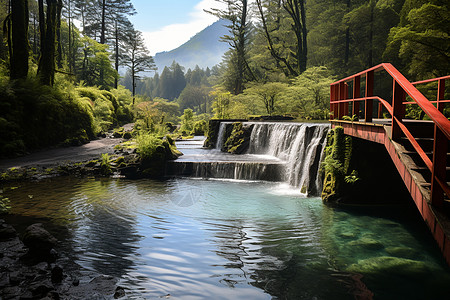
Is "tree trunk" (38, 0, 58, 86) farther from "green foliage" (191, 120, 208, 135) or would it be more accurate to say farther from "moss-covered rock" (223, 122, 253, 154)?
"green foliage" (191, 120, 208, 135)

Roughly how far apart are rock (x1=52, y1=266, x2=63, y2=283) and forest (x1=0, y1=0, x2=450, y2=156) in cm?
1118

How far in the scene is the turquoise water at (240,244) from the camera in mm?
4230

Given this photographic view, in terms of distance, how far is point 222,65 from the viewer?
47562mm

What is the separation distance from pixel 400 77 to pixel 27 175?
11.4 m

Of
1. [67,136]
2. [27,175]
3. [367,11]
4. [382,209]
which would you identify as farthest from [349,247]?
[367,11]

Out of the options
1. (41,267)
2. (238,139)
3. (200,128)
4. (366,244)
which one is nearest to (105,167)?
(238,139)

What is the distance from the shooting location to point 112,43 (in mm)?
40906

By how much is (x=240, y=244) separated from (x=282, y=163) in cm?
644

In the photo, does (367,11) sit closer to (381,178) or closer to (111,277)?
(381,178)

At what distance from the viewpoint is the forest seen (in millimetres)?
14266

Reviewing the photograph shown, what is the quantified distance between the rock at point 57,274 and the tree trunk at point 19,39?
47.0 ft

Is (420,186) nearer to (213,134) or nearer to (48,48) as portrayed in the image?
(213,134)

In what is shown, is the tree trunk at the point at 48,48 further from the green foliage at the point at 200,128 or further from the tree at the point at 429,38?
the tree at the point at 429,38

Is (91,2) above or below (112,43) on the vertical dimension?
above
